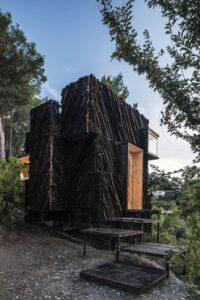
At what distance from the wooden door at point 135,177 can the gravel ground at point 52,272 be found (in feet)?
9.38

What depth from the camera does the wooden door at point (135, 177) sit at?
841cm

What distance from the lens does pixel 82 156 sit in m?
7.19

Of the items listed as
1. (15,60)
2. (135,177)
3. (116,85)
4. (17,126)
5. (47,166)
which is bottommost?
(135,177)

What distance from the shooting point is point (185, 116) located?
1.49 m

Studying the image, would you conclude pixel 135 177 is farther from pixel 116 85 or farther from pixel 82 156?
pixel 116 85

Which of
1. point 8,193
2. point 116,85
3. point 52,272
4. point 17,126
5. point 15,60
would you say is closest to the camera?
point 52,272

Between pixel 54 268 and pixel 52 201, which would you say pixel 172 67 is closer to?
pixel 54 268

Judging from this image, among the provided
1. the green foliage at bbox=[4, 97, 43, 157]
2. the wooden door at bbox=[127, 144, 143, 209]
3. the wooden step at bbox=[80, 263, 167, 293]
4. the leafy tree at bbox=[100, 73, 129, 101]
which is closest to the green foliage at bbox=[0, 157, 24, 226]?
the wooden step at bbox=[80, 263, 167, 293]

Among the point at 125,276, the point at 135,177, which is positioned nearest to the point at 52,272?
the point at 125,276

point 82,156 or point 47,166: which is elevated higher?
point 82,156

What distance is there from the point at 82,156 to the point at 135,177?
2.41 meters

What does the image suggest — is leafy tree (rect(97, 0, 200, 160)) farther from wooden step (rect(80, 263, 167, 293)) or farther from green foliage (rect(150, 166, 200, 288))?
wooden step (rect(80, 263, 167, 293))

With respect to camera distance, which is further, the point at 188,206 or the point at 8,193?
the point at 8,193

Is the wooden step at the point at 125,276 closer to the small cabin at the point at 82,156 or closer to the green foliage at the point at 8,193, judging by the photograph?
the small cabin at the point at 82,156
